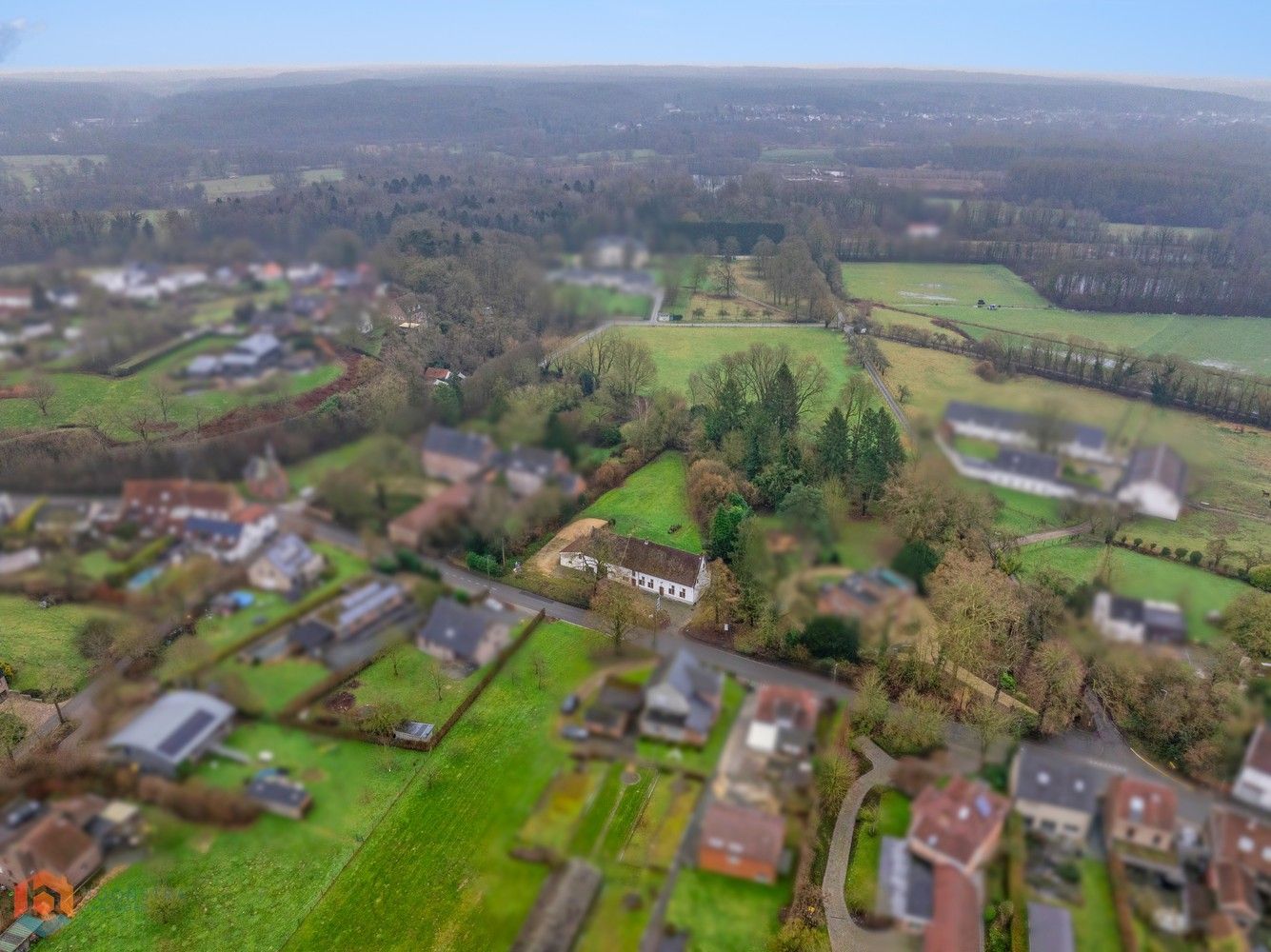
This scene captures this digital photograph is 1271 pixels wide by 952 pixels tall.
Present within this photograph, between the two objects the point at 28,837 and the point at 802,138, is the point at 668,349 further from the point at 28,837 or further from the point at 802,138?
the point at 28,837

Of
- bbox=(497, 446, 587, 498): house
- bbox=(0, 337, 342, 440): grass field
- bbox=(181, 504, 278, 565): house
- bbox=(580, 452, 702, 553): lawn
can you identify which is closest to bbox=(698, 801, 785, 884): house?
bbox=(497, 446, 587, 498): house

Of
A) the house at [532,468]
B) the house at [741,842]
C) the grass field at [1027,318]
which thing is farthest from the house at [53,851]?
the grass field at [1027,318]

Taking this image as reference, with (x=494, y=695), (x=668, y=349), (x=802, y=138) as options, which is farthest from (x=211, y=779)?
(x=802, y=138)

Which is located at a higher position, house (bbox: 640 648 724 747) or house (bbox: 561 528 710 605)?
house (bbox: 640 648 724 747)

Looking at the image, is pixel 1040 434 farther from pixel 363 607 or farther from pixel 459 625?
pixel 363 607

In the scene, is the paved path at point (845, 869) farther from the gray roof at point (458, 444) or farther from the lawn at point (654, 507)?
the gray roof at point (458, 444)

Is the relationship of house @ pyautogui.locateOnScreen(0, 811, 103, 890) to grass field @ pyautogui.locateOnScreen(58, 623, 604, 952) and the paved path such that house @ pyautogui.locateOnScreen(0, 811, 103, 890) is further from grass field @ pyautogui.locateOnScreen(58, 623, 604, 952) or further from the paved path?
the paved path
